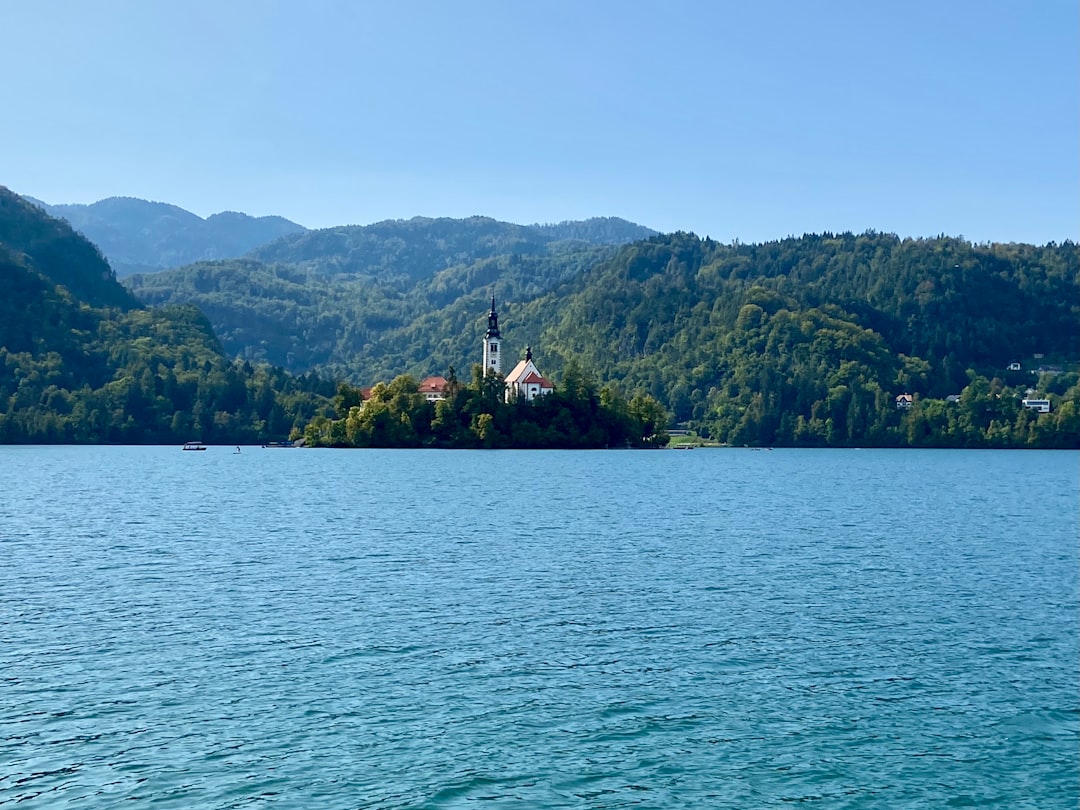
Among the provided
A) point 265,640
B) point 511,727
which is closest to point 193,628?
point 265,640

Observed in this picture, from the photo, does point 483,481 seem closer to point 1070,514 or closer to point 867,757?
point 1070,514

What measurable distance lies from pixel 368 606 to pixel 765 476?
380 feet

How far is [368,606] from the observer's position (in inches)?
1813

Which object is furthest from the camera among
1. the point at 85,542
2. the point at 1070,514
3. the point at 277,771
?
the point at 1070,514

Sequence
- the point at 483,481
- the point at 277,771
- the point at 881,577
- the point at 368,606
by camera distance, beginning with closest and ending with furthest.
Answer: the point at 277,771 < the point at 368,606 < the point at 881,577 < the point at 483,481

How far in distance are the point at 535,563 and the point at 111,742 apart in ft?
112

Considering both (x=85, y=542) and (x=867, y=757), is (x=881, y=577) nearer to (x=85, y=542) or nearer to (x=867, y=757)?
(x=867, y=757)

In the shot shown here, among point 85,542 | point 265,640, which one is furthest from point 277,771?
point 85,542

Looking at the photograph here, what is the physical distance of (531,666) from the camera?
36125 millimetres

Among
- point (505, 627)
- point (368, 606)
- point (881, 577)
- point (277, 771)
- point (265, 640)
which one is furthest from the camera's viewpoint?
point (881, 577)

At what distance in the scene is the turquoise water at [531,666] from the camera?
85.1ft

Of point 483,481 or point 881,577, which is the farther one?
point 483,481

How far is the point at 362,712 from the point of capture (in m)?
30.6

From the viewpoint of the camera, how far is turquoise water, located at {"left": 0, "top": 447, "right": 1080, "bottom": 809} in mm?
25953
